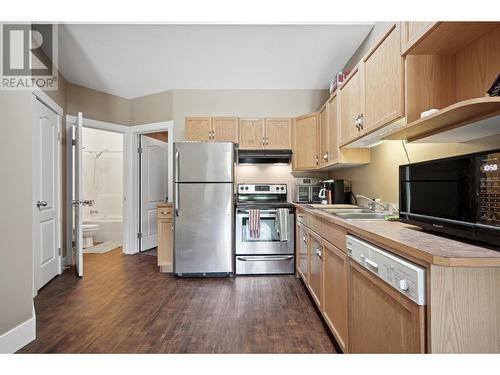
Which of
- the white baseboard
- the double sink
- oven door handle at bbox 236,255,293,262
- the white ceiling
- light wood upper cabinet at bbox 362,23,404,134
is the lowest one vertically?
the white baseboard

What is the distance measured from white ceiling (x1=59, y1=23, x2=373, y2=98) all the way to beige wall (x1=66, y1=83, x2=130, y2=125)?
122 mm

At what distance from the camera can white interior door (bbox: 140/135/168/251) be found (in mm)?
4332

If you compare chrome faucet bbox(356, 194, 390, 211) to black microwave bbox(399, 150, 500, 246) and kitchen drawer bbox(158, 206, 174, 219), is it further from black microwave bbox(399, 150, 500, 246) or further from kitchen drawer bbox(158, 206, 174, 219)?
kitchen drawer bbox(158, 206, 174, 219)

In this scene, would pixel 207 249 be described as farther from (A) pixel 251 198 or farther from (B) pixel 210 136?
(B) pixel 210 136

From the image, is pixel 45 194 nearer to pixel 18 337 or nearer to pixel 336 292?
pixel 18 337

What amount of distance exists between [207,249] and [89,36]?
256 cm

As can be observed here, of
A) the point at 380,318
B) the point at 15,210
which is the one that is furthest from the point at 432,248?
the point at 15,210

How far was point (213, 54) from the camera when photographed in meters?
2.91

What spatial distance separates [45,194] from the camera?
2.94 m

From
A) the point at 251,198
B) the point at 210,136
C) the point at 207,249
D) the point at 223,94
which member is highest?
the point at 223,94

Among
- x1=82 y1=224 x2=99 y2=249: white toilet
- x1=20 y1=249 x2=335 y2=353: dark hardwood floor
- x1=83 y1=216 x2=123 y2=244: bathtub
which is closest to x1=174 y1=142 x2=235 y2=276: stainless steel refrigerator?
x1=20 y1=249 x2=335 y2=353: dark hardwood floor

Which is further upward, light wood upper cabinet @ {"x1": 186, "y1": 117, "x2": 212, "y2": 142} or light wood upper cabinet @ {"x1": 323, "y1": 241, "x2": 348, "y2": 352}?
light wood upper cabinet @ {"x1": 186, "y1": 117, "x2": 212, "y2": 142}

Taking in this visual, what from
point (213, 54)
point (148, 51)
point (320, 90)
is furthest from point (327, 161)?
point (148, 51)
